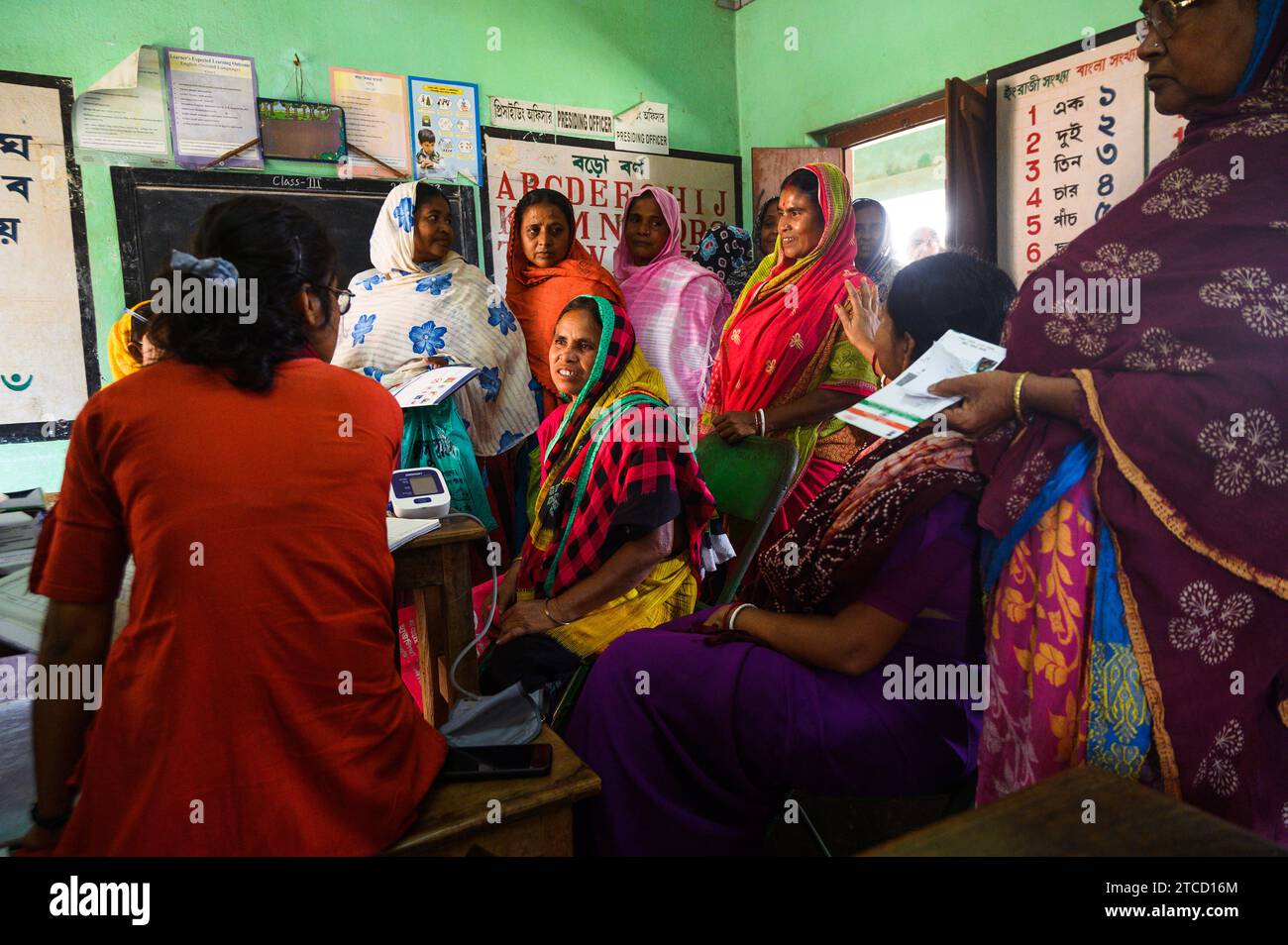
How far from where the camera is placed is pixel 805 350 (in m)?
2.41

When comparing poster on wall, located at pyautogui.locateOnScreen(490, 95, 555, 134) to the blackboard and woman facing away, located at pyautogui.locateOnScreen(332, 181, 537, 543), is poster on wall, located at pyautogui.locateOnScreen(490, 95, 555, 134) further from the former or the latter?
woman facing away, located at pyautogui.locateOnScreen(332, 181, 537, 543)

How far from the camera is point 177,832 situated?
835mm

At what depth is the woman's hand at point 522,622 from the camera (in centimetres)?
159

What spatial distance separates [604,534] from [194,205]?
264 cm

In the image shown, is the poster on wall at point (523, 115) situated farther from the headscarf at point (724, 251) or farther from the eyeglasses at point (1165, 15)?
the eyeglasses at point (1165, 15)

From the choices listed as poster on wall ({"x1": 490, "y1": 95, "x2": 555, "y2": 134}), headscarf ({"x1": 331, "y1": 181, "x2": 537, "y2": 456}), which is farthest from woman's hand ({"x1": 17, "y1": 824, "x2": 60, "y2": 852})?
poster on wall ({"x1": 490, "y1": 95, "x2": 555, "y2": 134})

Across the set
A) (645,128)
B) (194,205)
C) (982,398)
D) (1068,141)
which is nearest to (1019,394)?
(982,398)

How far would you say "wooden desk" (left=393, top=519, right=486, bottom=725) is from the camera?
4.81ft

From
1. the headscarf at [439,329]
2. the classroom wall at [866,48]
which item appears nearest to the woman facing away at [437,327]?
the headscarf at [439,329]

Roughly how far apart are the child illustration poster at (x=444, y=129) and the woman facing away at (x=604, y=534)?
2.28 meters
